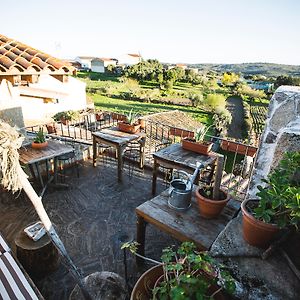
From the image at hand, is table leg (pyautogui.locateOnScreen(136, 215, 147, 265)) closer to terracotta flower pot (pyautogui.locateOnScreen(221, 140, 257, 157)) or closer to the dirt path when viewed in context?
terracotta flower pot (pyautogui.locateOnScreen(221, 140, 257, 157))

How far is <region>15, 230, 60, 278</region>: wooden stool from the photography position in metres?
2.56

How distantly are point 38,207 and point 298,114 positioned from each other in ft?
8.50

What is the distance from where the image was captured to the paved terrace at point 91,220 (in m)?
2.82

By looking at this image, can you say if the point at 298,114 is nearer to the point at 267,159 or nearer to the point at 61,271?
the point at 267,159

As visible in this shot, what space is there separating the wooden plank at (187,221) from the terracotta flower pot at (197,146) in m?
1.33

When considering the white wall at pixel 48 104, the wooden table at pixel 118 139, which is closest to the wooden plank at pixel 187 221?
the wooden table at pixel 118 139

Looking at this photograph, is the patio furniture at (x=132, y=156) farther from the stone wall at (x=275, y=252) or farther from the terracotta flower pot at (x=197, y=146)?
the stone wall at (x=275, y=252)

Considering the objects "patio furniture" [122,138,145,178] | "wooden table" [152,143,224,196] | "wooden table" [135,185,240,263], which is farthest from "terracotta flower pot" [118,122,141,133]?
"wooden table" [135,185,240,263]

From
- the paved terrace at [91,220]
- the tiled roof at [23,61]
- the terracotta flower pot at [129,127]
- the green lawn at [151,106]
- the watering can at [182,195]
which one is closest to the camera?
the watering can at [182,195]

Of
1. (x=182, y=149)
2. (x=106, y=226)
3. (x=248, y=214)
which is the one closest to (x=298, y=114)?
(x=248, y=214)

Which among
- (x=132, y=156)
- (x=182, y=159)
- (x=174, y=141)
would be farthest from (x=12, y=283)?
(x=174, y=141)

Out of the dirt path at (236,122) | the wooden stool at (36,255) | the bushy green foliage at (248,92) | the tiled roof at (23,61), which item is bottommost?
the dirt path at (236,122)

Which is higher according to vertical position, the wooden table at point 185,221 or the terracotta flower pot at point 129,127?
the terracotta flower pot at point 129,127

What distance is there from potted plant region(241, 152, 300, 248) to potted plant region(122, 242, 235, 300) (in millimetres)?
398
